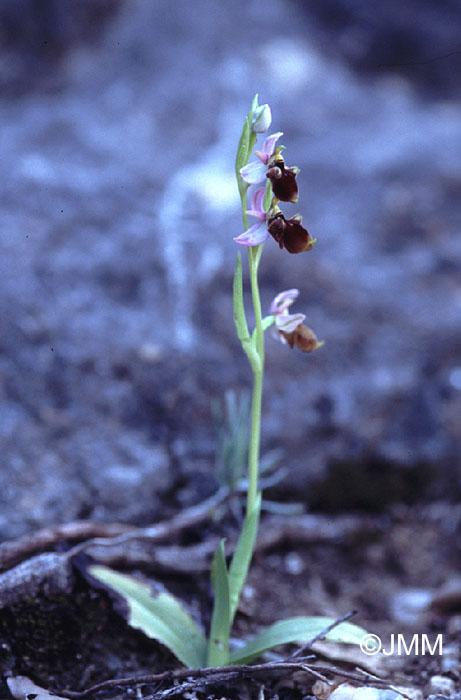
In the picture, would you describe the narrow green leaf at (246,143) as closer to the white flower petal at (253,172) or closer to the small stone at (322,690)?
the white flower petal at (253,172)

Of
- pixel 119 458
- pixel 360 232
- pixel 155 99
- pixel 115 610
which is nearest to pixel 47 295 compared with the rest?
pixel 119 458

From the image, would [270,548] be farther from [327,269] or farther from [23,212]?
[23,212]

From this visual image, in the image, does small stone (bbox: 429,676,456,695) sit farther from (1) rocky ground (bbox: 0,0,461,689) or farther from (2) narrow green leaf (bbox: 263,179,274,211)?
(2) narrow green leaf (bbox: 263,179,274,211)

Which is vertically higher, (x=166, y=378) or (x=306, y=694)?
→ (x=166, y=378)

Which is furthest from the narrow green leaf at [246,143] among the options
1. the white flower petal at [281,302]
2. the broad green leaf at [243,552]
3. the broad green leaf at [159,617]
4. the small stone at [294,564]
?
the small stone at [294,564]

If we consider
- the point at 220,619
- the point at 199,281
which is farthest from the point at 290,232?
the point at 199,281

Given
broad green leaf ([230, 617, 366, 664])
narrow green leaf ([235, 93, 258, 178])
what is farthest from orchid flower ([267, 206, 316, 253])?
broad green leaf ([230, 617, 366, 664])

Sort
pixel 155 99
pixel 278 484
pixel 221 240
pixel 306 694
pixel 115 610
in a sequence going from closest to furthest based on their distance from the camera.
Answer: pixel 306 694
pixel 115 610
pixel 278 484
pixel 221 240
pixel 155 99
